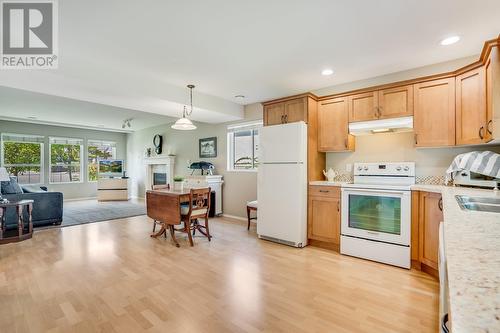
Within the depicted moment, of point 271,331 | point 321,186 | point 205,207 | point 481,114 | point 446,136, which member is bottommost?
point 271,331

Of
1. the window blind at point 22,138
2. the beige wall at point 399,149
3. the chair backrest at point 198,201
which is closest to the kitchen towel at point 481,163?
the beige wall at point 399,149

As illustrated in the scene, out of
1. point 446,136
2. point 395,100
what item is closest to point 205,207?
point 395,100

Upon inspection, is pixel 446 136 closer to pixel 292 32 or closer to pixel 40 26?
pixel 292 32

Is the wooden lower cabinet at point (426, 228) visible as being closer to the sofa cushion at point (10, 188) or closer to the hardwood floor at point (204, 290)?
the hardwood floor at point (204, 290)

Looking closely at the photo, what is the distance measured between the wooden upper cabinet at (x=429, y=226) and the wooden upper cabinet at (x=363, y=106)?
46.4 inches

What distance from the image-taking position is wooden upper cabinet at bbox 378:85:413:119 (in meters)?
3.01

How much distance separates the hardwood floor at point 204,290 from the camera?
1.83 metres

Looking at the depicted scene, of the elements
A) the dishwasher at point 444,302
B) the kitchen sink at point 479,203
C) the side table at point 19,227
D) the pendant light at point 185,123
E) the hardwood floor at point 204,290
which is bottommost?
the hardwood floor at point 204,290

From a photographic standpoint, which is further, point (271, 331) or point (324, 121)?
point (324, 121)

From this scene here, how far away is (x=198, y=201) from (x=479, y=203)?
3166 millimetres

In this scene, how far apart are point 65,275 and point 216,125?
3.96 metres

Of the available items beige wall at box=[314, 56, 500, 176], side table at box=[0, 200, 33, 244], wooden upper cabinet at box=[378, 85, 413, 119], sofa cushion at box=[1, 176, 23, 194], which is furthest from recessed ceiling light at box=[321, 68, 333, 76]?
sofa cushion at box=[1, 176, 23, 194]

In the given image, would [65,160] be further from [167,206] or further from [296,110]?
[296,110]

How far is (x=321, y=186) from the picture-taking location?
3484 mm
